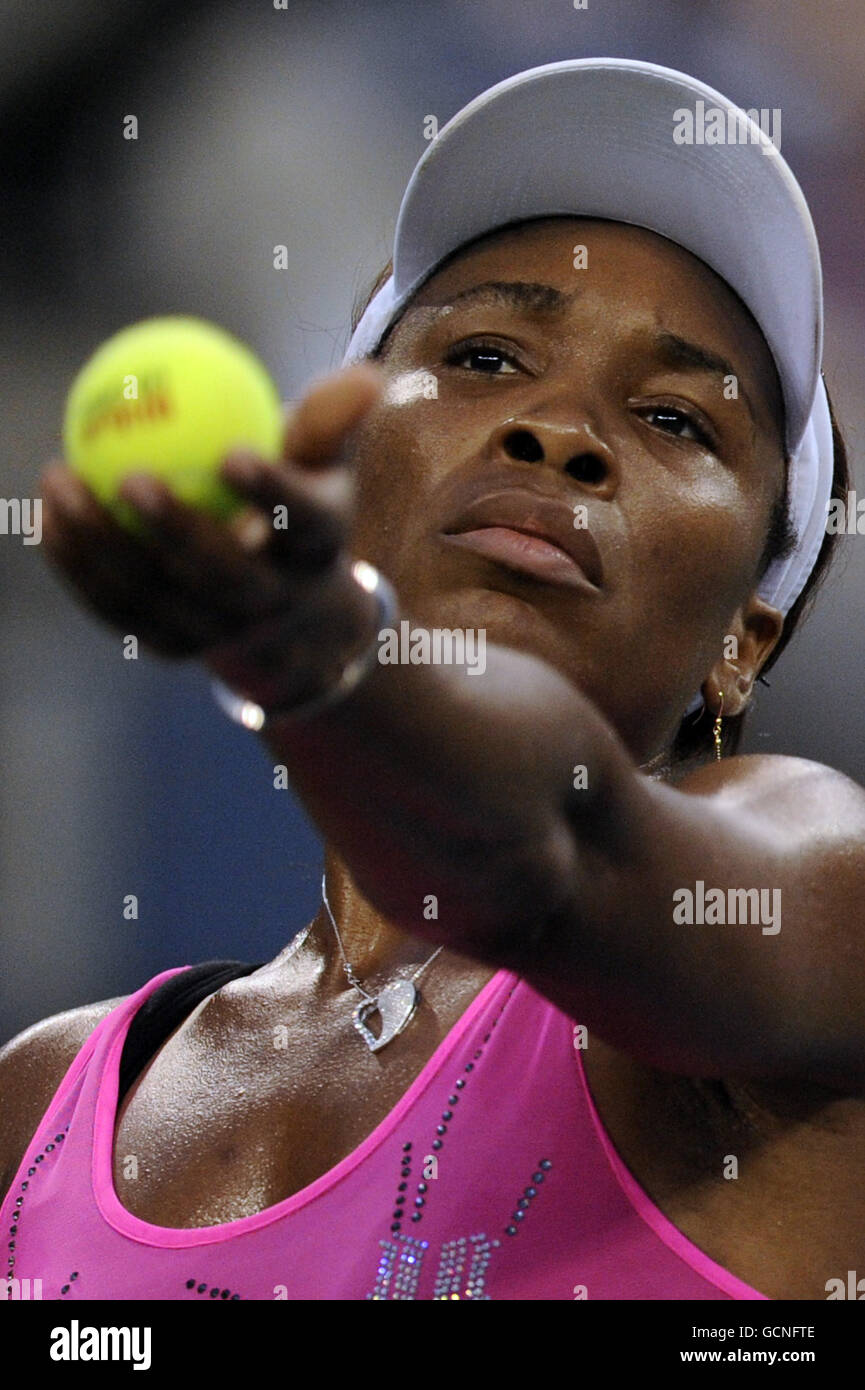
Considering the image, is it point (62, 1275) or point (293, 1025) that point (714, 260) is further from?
point (62, 1275)

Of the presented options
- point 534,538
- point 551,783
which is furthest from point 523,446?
point 551,783

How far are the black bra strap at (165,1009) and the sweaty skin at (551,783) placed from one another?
0.04 meters

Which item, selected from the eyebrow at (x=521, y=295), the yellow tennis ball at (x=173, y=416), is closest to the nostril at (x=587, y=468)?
the eyebrow at (x=521, y=295)

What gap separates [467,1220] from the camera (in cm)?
153

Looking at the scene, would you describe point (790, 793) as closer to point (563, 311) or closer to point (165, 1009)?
point (563, 311)

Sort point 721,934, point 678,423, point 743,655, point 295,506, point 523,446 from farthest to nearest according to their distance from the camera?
point 743,655 → point 678,423 → point 523,446 → point 721,934 → point 295,506

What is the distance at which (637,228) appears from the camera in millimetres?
2006

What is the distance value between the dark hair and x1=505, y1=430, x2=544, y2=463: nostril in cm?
42

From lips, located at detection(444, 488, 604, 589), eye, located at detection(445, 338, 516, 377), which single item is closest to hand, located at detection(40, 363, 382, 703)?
lips, located at detection(444, 488, 604, 589)

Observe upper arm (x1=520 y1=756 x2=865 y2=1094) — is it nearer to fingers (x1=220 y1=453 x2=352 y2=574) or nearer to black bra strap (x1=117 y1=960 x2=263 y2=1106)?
fingers (x1=220 y1=453 x2=352 y2=574)

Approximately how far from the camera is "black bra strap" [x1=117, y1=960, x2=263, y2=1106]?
2.01 meters

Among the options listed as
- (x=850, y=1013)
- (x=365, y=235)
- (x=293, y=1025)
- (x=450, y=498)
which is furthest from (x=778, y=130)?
(x=850, y=1013)

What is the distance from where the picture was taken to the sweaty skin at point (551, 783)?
0.96 m

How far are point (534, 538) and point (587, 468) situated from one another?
0.15 meters
